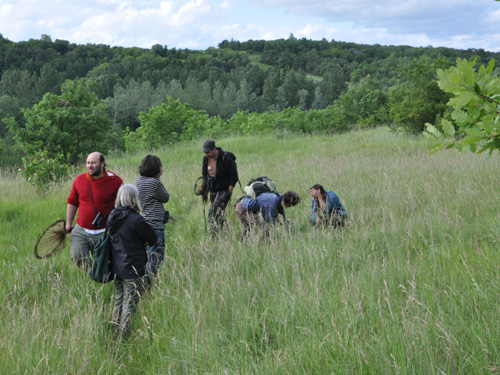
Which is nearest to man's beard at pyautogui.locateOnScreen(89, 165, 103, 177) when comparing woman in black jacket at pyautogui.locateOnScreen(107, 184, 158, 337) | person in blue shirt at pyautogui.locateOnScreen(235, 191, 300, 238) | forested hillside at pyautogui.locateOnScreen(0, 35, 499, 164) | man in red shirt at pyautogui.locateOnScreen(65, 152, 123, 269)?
man in red shirt at pyautogui.locateOnScreen(65, 152, 123, 269)

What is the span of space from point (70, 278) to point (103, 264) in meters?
1.36

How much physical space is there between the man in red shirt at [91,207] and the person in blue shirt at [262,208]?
6.29ft

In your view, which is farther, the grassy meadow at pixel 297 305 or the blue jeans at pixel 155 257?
the blue jeans at pixel 155 257

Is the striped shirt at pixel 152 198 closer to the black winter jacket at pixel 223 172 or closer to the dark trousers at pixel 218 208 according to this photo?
the dark trousers at pixel 218 208

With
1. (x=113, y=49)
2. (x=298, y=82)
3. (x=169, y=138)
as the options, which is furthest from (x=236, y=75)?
(x=169, y=138)

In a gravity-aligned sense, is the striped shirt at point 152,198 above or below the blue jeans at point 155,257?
above

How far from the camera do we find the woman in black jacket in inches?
147

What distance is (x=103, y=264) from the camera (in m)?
3.75

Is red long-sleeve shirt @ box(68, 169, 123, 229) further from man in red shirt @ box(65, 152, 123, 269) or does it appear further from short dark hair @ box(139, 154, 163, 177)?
short dark hair @ box(139, 154, 163, 177)

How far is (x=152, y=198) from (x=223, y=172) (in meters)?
1.84

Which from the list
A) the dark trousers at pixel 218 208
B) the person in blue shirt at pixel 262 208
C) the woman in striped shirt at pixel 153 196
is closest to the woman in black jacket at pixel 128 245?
the woman in striped shirt at pixel 153 196

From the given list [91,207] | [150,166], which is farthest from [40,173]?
Answer: [150,166]

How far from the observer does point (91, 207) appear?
15.1ft

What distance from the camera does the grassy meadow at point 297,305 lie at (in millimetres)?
2525
